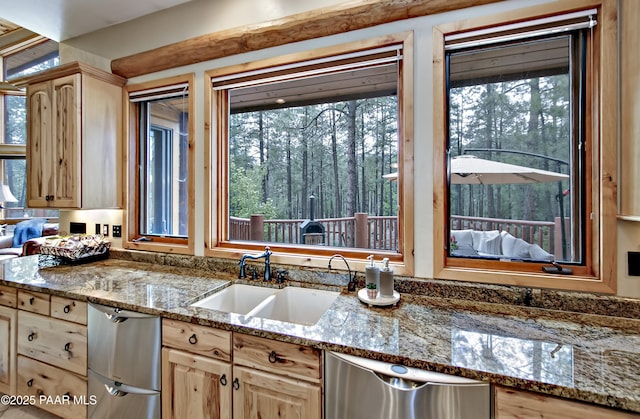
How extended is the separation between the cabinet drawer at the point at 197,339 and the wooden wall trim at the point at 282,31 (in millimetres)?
1789

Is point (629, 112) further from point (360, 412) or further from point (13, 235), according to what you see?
point (13, 235)

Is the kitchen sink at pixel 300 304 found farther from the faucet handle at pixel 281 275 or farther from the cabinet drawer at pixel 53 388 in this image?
the cabinet drawer at pixel 53 388

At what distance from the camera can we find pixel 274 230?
7.29 ft

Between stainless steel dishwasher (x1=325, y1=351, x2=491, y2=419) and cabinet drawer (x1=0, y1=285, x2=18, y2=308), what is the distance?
2.14 metres

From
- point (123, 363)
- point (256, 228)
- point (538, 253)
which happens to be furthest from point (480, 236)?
point (123, 363)

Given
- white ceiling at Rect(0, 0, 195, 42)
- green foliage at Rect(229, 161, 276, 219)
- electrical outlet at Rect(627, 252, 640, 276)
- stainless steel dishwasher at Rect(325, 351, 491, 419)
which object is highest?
white ceiling at Rect(0, 0, 195, 42)

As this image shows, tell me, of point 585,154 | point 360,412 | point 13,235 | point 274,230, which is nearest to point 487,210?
point 585,154

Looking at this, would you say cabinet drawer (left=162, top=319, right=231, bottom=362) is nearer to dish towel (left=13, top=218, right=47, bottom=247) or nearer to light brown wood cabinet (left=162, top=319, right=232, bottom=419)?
light brown wood cabinet (left=162, top=319, right=232, bottom=419)

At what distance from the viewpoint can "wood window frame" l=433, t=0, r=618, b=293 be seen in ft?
4.25

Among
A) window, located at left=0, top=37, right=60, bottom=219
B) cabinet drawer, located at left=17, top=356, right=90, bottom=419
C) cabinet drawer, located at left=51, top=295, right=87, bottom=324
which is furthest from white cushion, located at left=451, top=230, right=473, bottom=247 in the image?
window, located at left=0, top=37, right=60, bottom=219

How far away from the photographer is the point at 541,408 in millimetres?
891

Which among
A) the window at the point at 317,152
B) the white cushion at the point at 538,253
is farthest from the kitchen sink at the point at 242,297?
the white cushion at the point at 538,253

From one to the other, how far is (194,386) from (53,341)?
3.52 ft

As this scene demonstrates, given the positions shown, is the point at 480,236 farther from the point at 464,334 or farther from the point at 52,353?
the point at 52,353
